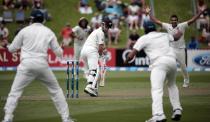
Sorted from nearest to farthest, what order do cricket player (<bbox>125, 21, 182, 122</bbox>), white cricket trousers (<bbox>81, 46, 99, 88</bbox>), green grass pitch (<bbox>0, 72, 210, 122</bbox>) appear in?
cricket player (<bbox>125, 21, 182, 122</bbox>) → green grass pitch (<bbox>0, 72, 210, 122</bbox>) → white cricket trousers (<bbox>81, 46, 99, 88</bbox>)

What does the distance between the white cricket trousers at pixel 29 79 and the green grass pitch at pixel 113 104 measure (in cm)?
119

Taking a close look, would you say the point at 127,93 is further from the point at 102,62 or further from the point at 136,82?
the point at 136,82

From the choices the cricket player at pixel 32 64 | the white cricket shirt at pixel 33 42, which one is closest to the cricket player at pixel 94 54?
the cricket player at pixel 32 64

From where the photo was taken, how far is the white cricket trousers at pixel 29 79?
1398 cm

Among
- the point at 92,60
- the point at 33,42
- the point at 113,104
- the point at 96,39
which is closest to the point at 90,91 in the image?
the point at 92,60

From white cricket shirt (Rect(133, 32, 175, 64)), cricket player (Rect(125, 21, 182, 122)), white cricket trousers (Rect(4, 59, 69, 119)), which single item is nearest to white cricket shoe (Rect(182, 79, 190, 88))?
cricket player (Rect(125, 21, 182, 122))

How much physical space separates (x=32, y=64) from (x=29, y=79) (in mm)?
354

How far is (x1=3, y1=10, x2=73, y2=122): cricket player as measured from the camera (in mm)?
14000

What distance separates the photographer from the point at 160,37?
14.6 metres

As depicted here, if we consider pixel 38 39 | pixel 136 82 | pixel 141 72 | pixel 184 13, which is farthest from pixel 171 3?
pixel 38 39

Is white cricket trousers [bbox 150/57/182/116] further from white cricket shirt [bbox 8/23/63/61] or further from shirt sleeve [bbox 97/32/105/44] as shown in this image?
shirt sleeve [bbox 97/32/105/44]

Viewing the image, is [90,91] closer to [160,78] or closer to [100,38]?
[100,38]

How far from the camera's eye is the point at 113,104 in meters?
18.5

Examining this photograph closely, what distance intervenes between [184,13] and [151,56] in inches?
1054
